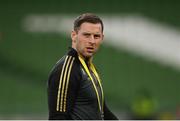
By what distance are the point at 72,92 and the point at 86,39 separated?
32 centimetres

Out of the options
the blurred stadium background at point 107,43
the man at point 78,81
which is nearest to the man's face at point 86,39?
the man at point 78,81

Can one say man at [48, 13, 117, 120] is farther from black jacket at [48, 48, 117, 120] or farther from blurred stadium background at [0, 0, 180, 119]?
blurred stadium background at [0, 0, 180, 119]

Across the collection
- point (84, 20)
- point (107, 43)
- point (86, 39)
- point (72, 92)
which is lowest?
point (107, 43)

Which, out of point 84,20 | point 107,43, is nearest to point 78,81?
point 84,20

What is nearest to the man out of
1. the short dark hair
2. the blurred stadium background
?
the short dark hair

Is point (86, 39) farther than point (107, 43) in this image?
No

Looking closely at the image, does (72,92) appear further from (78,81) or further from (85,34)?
(85,34)

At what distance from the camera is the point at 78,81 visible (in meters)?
3.38

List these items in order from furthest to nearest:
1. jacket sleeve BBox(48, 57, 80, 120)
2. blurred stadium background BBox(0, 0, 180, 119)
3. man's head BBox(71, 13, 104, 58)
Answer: blurred stadium background BBox(0, 0, 180, 119), man's head BBox(71, 13, 104, 58), jacket sleeve BBox(48, 57, 80, 120)

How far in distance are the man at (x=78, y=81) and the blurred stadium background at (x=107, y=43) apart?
29.3 ft

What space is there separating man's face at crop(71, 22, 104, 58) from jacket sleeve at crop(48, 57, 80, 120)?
0.47 feet

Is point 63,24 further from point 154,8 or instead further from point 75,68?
point 75,68

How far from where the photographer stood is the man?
335 centimetres

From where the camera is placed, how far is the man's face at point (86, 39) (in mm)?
3439
